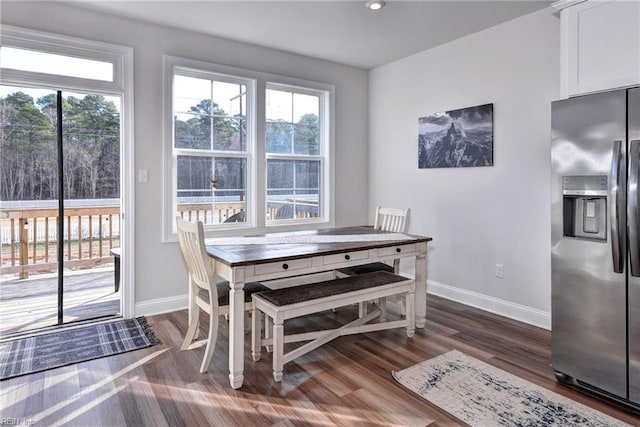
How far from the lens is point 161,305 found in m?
3.63

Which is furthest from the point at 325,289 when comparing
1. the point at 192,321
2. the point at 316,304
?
the point at 192,321

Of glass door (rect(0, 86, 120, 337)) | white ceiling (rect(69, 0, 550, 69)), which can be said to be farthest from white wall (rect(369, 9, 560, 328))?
glass door (rect(0, 86, 120, 337))

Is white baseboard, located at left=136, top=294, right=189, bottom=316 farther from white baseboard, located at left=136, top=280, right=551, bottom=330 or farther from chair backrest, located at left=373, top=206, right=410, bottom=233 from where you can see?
chair backrest, located at left=373, top=206, right=410, bottom=233

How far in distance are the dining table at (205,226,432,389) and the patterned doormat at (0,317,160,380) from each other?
0.99m

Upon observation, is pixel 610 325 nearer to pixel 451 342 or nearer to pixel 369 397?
pixel 451 342

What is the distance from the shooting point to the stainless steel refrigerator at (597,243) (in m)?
2.04

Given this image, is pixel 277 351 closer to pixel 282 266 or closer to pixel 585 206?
pixel 282 266

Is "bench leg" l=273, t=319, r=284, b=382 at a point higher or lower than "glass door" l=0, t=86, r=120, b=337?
lower

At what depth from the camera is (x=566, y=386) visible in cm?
233

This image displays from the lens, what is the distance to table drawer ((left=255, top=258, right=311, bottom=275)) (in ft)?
7.82

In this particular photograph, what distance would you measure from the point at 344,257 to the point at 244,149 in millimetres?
1961

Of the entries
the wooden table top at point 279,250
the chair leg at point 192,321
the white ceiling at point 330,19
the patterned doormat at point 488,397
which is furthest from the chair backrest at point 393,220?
the chair leg at point 192,321

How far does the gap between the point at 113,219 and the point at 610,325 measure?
4.02 meters

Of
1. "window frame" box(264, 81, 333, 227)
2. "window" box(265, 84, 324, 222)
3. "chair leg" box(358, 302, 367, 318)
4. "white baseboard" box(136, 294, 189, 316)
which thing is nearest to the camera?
"chair leg" box(358, 302, 367, 318)
